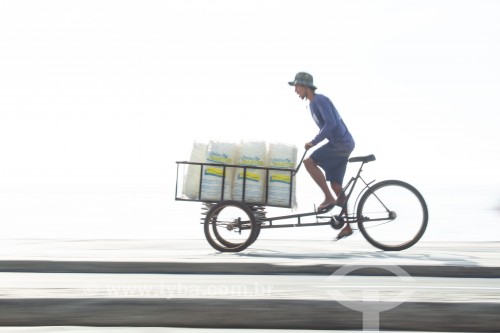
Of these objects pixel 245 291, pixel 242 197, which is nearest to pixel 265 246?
pixel 242 197

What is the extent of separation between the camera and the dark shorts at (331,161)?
365 inches

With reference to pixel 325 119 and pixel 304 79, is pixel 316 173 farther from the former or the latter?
pixel 304 79

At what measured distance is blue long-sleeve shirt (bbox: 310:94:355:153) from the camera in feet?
29.9

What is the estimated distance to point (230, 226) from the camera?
955cm

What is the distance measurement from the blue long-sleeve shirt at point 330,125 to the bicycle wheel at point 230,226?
1.10 m

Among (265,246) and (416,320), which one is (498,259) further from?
(416,320)

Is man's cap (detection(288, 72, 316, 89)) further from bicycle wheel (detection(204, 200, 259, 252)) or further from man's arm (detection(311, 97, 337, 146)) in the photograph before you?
bicycle wheel (detection(204, 200, 259, 252))

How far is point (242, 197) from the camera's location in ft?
31.0

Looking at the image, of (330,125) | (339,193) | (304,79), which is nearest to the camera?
(330,125)

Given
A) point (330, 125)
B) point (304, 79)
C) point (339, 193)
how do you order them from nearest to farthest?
1. point (330, 125)
2. point (304, 79)
3. point (339, 193)

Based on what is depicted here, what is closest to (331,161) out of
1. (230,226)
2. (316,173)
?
(316,173)

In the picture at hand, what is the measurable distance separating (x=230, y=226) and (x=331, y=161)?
1282mm

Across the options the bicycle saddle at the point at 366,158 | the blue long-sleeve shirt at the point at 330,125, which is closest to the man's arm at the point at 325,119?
the blue long-sleeve shirt at the point at 330,125

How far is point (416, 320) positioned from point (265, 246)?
5.48 m
